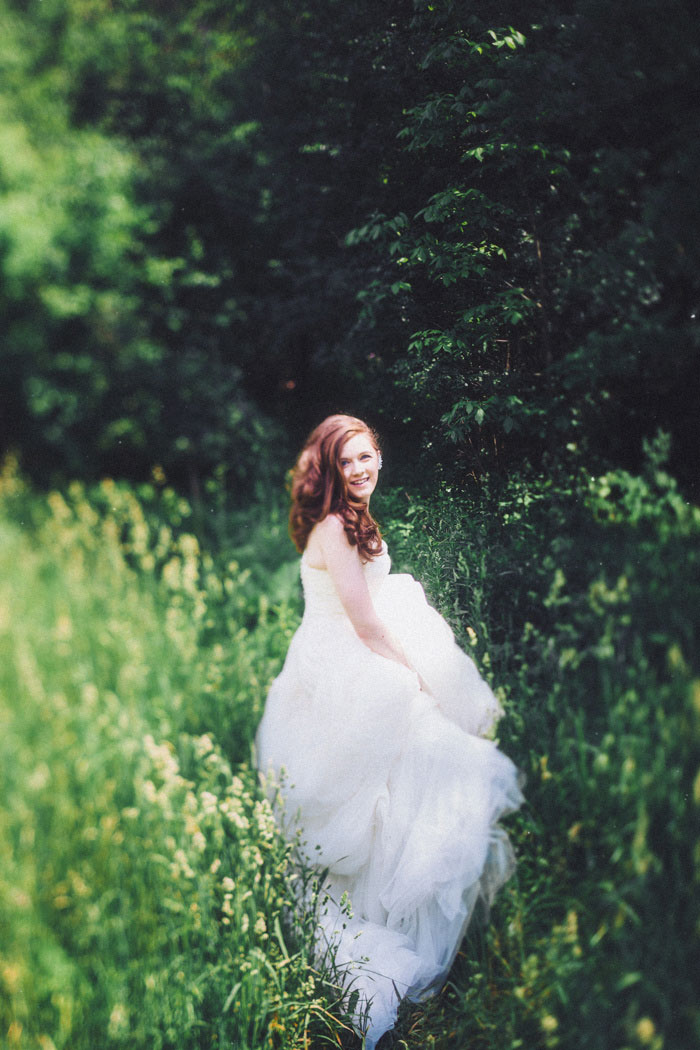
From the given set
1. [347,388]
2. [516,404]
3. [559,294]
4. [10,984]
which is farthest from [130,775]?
[559,294]

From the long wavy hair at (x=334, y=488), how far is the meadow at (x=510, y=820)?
48 mm

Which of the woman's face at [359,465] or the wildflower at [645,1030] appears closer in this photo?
the wildflower at [645,1030]

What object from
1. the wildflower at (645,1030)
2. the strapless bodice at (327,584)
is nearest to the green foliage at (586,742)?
the wildflower at (645,1030)

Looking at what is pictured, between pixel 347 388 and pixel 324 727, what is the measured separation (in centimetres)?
83

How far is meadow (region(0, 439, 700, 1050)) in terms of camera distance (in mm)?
1087

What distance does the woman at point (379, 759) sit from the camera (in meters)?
1.35

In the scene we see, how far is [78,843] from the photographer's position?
80.6 inches

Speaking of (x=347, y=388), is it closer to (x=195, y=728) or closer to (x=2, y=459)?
(x=195, y=728)

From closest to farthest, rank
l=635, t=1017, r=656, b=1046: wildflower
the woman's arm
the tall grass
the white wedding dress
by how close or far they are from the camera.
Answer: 1. l=635, t=1017, r=656, b=1046: wildflower
2. the white wedding dress
3. the woman's arm
4. the tall grass

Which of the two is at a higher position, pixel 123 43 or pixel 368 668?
pixel 123 43

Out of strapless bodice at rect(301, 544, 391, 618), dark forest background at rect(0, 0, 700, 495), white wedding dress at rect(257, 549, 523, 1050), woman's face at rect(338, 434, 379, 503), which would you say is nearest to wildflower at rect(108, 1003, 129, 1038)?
white wedding dress at rect(257, 549, 523, 1050)

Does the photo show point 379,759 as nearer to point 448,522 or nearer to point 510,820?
point 510,820

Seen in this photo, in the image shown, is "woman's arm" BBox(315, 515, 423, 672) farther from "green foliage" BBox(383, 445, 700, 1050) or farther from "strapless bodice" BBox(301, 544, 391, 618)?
"green foliage" BBox(383, 445, 700, 1050)

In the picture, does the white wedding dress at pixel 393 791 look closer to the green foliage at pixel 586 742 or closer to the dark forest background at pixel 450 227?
the green foliage at pixel 586 742
